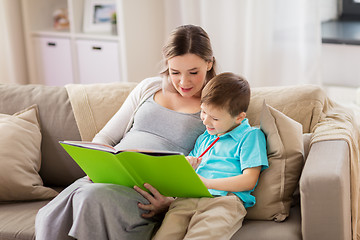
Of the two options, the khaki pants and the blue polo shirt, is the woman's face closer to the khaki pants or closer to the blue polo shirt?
the blue polo shirt

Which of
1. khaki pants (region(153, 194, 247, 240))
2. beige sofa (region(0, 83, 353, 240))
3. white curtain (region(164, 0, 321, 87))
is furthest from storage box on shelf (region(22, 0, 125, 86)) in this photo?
khaki pants (region(153, 194, 247, 240))

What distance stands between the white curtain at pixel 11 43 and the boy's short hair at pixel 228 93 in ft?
7.85

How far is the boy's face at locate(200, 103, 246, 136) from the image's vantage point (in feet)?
6.14

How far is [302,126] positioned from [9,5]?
248cm

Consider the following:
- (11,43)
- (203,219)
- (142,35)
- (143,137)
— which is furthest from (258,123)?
(11,43)

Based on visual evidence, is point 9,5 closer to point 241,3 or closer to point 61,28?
point 61,28

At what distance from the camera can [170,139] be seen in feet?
6.99

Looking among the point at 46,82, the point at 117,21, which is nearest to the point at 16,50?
the point at 46,82

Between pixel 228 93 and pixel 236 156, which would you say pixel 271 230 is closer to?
pixel 236 156

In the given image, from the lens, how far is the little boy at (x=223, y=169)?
1.73 metres

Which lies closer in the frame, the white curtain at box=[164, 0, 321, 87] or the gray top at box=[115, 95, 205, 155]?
the gray top at box=[115, 95, 205, 155]

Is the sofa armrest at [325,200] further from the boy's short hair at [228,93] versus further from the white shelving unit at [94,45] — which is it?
the white shelving unit at [94,45]

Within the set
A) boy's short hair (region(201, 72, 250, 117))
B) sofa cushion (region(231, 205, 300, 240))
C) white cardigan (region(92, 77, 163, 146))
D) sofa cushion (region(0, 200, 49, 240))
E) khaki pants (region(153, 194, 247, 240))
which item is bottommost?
sofa cushion (region(0, 200, 49, 240))

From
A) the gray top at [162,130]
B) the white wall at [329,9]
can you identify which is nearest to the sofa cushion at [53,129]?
the gray top at [162,130]
